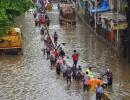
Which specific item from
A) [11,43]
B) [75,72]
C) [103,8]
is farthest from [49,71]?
[103,8]

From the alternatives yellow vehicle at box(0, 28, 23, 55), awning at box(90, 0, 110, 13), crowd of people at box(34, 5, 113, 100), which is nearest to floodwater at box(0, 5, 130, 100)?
crowd of people at box(34, 5, 113, 100)

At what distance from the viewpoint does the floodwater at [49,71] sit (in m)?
31.7

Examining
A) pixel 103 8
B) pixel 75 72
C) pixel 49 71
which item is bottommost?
pixel 49 71

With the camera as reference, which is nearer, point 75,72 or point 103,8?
point 75,72

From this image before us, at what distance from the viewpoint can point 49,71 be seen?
129 ft

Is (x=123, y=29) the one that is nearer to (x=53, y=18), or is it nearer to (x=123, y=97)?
(x=123, y=97)

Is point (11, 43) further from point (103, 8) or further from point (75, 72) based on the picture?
point (103, 8)

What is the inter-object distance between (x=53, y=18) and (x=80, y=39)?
75.8ft

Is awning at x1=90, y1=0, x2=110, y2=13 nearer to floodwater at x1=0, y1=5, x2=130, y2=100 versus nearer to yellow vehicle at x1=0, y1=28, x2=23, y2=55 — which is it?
floodwater at x1=0, y1=5, x2=130, y2=100

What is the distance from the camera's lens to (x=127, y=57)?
146 feet

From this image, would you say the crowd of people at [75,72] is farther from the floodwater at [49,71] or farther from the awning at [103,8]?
the awning at [103,8]

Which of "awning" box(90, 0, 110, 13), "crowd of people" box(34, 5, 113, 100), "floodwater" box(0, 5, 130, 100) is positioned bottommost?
"floodwater" box(0, 5, 130, 100)

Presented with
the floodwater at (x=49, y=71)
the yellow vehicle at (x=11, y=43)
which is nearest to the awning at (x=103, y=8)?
the floodwater at (x=49, y=71)

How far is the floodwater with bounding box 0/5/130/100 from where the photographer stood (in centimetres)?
3172
